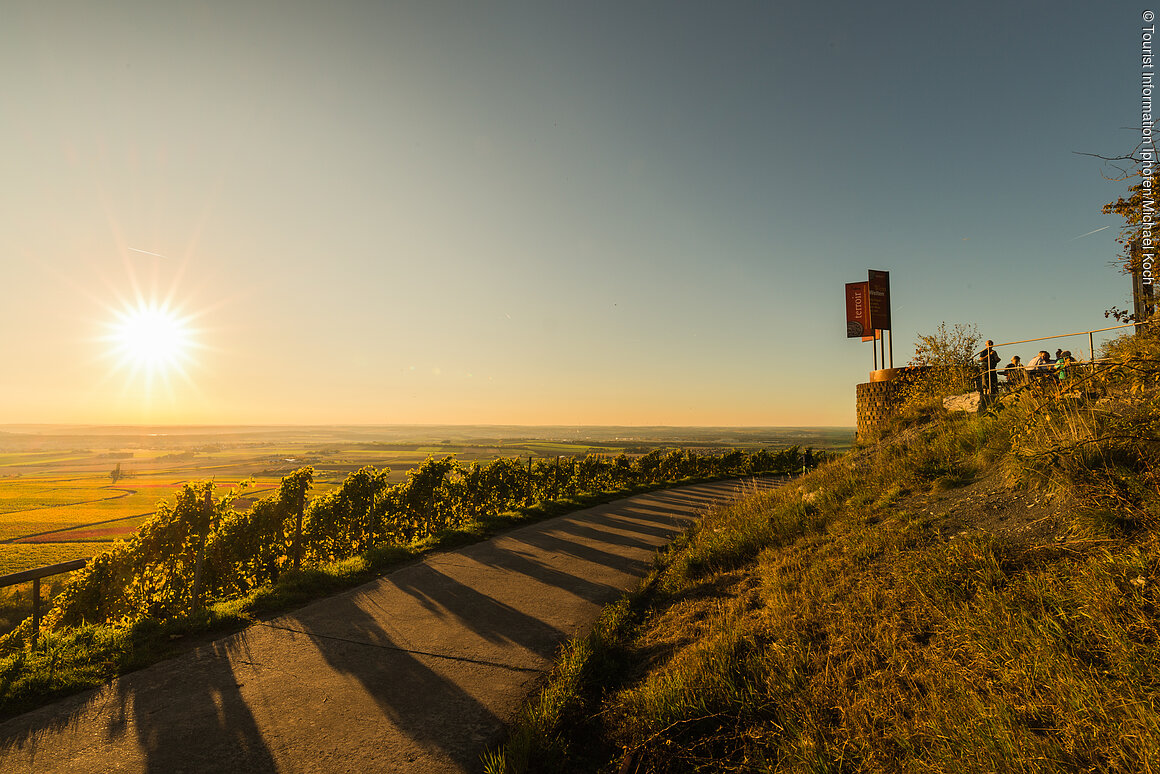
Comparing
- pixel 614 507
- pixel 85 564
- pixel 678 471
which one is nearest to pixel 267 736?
pixel 85 564

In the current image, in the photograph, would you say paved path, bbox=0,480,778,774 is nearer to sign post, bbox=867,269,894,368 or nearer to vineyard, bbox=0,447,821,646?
vineyard, bbox=0,447,821,646

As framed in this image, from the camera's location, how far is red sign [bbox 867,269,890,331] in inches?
748

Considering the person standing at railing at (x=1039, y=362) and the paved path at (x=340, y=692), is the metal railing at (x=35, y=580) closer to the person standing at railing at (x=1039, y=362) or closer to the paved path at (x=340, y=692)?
the paved path at (x=340, y=692)

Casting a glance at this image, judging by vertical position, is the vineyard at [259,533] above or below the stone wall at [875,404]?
below

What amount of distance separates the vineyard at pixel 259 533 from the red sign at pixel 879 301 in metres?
16.1

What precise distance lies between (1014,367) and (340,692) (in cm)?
1773

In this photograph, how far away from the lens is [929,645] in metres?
3.76

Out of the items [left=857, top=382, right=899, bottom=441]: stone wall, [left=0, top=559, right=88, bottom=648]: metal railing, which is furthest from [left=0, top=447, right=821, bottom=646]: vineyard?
[left=857, top=382, right=899, bottom=441]: stone wall

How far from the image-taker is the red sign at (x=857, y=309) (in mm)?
19172

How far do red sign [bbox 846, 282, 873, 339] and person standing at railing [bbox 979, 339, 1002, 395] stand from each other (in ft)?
18.5

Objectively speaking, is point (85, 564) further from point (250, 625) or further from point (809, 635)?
point (809, 635)

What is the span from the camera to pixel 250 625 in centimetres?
636

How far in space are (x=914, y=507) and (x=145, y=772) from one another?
8811 mm

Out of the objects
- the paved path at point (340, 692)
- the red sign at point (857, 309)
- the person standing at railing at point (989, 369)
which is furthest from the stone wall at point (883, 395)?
the paved path at point (340, 692)
